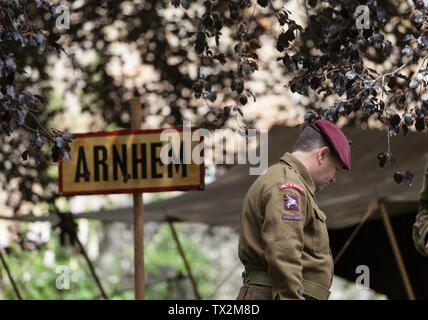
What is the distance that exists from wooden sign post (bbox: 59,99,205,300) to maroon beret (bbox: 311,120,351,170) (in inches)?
48.8

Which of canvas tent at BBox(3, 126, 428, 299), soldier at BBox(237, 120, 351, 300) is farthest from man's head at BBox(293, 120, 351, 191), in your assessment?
canvas tent at BBox(3, 126, 428, 299)

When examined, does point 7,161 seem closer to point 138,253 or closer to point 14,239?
point 14,239

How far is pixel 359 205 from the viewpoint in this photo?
7.13m

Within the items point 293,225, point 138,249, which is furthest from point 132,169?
point 293,225

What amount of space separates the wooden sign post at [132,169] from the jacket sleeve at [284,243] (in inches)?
53.6

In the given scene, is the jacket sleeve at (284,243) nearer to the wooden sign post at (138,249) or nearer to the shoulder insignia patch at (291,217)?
the shoulder insignia patch at (291,217)

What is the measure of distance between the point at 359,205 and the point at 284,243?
344 centimetres

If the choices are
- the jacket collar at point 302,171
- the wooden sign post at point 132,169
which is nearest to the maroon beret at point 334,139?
the jacket collar at point 302,171

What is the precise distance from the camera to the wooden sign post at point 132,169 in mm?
5223

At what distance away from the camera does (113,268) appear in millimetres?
23375

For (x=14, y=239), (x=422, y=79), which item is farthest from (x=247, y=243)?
(x=14, y=239)

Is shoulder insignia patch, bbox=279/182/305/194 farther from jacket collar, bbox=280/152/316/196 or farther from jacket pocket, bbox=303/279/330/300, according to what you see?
jacket pocket, bbox=303/279/330/300
